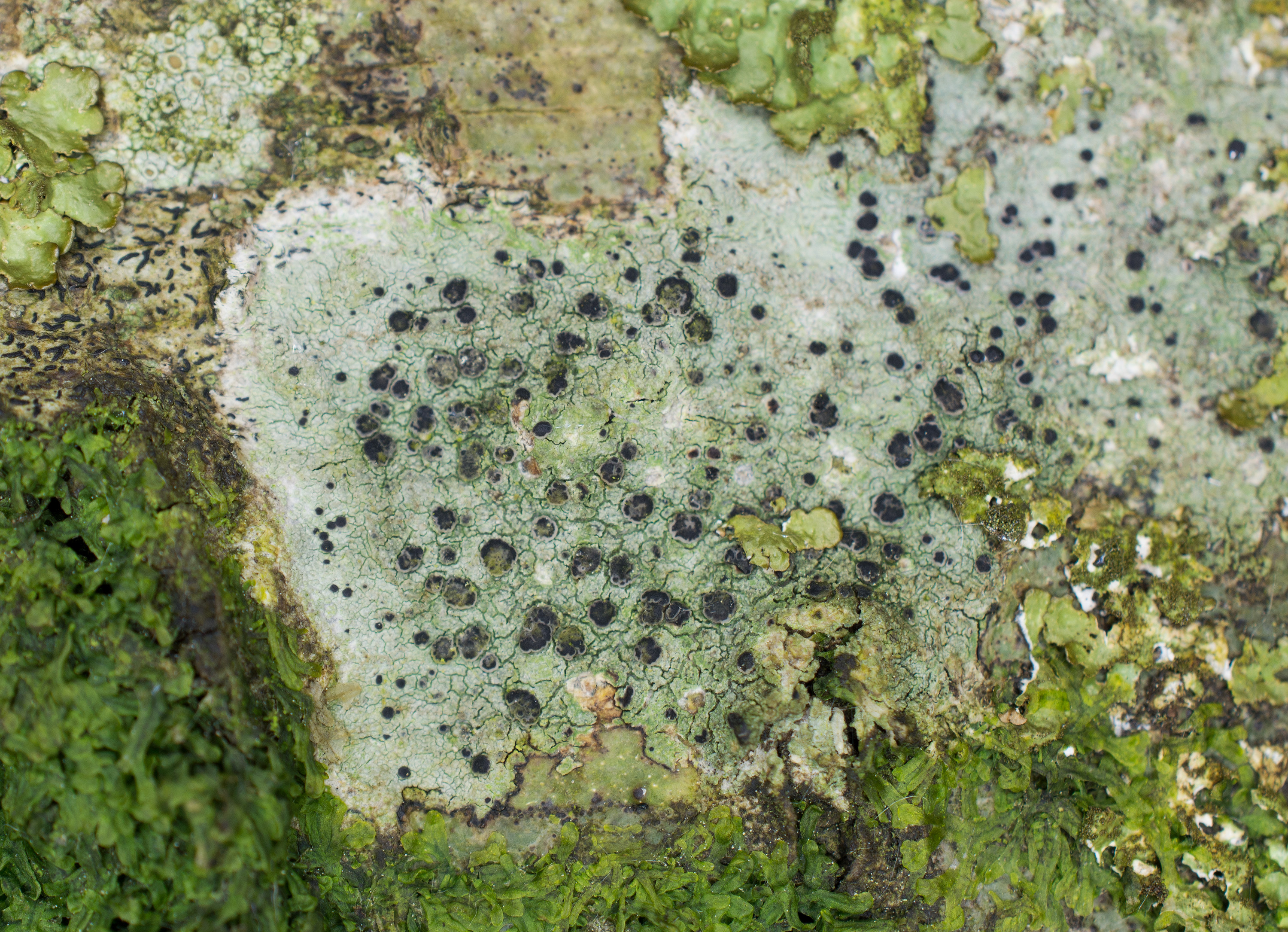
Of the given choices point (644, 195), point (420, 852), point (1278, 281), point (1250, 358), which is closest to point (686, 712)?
Answer: point (420, 852)

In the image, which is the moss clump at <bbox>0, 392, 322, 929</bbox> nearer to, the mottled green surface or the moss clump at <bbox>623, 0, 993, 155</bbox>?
the mottled green surface

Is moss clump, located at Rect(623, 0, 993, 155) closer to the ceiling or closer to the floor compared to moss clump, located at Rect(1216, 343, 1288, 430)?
closer to the ceiling

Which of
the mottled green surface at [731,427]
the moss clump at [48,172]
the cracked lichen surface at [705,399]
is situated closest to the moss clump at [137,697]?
the mottled green surface at [731,427]

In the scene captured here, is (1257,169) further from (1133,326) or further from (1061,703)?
(1061,703)

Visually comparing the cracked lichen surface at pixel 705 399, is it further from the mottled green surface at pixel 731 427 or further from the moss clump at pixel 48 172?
the moss clump at pixel 48 172

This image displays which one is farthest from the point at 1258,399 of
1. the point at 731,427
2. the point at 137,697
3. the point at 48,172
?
the point at 48,172

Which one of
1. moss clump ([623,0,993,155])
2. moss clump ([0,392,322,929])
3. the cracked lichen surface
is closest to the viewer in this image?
moss clump ([0,392,322,929])

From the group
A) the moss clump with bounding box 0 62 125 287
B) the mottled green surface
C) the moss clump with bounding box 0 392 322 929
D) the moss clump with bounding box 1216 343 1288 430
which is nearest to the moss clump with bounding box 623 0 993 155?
the mottled green surface
